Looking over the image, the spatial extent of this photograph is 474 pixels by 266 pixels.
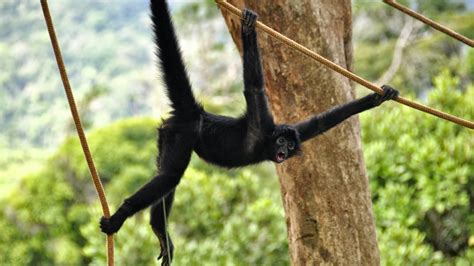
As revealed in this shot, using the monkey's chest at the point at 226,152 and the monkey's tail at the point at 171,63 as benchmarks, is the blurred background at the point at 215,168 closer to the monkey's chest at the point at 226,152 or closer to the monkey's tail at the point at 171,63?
the monkey's tail at the point at 171,63

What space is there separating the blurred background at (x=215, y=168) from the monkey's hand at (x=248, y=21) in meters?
0.65

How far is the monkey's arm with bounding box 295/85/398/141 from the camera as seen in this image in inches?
159

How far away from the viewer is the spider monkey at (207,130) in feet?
12.6

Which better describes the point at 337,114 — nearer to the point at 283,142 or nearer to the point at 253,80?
the point at 283,142

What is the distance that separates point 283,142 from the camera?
410 cm

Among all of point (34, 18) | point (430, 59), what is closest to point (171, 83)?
point (430, 59)

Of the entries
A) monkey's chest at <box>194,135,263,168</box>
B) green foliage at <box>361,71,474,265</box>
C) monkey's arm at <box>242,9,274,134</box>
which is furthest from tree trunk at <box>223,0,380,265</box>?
green foliage at <box>361,71,474,265</box>

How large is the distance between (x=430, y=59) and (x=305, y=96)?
17848 mm

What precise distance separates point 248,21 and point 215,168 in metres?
7.67

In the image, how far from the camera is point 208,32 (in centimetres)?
2475

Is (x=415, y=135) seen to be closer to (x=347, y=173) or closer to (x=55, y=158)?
(x=347, y=173)


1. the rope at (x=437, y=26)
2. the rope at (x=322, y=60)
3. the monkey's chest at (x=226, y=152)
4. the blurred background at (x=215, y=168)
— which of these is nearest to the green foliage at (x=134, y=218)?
the blurred background at (x=215, y=168)

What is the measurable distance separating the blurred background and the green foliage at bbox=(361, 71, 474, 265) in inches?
0.7

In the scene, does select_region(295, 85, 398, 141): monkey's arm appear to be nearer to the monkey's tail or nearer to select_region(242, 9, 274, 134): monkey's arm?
select_region(242, 9, 274, 134): monkey's arm
